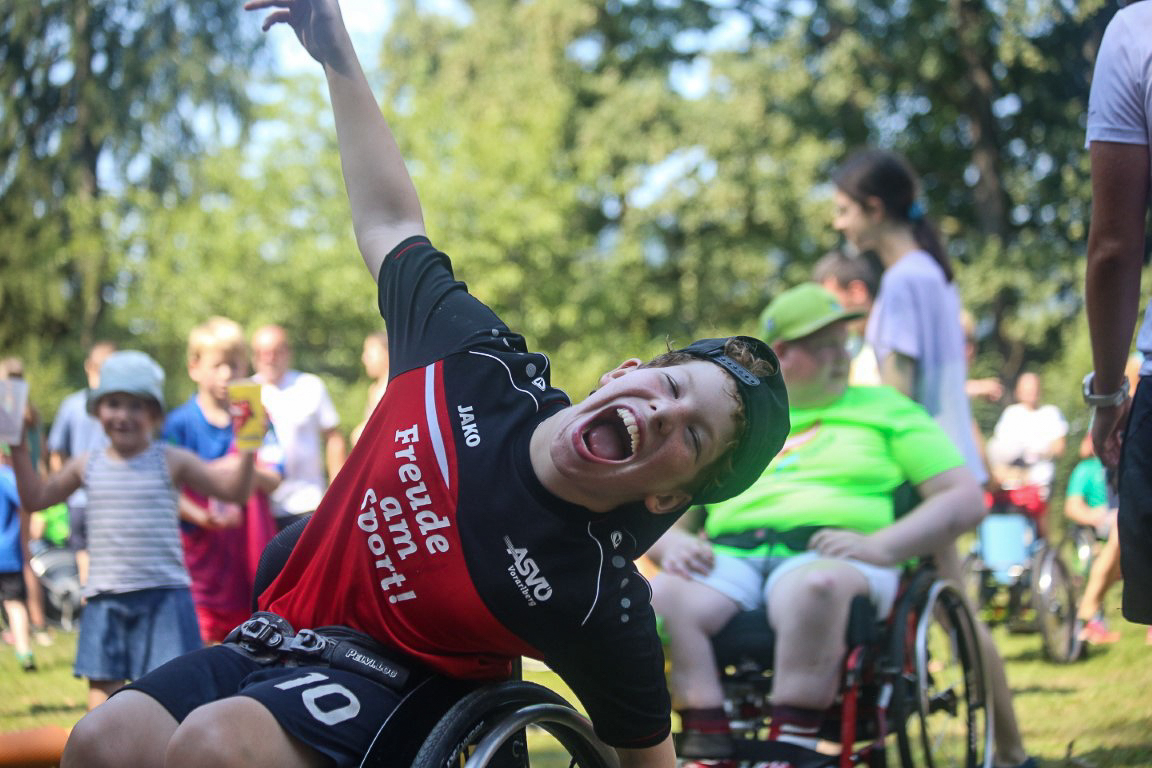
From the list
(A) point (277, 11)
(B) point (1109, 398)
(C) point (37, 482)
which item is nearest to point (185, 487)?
(C) point (37, 482)

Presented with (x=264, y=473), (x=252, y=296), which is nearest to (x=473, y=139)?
(x=252, y=296)

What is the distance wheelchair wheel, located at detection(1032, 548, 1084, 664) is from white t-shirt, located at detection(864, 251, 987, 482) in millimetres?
3109

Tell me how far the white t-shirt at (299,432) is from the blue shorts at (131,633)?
6.09 ft

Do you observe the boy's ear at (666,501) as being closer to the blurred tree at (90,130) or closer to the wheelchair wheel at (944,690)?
the wheelchair wheel at (944,690)

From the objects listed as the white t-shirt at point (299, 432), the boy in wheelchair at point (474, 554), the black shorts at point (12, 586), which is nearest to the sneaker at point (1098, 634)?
the white t-shirt at point (299, 432)

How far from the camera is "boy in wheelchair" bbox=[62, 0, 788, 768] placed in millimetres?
2057

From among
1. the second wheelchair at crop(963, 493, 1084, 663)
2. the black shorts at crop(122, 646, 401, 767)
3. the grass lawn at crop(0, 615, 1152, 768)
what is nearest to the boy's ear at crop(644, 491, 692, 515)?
the black shorts at crop(122, 646, 401, 767)

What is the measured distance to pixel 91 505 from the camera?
15.0 feet

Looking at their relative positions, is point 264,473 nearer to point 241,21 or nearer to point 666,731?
point 666,731

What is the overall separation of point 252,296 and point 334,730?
23.8 meters

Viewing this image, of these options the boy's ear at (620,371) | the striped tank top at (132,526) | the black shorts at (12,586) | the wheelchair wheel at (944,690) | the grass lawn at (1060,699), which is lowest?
the grass lawn at (1060,699)

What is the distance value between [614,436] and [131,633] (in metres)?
2.88

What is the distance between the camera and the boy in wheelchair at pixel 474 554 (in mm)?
2057

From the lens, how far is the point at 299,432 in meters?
6.62
